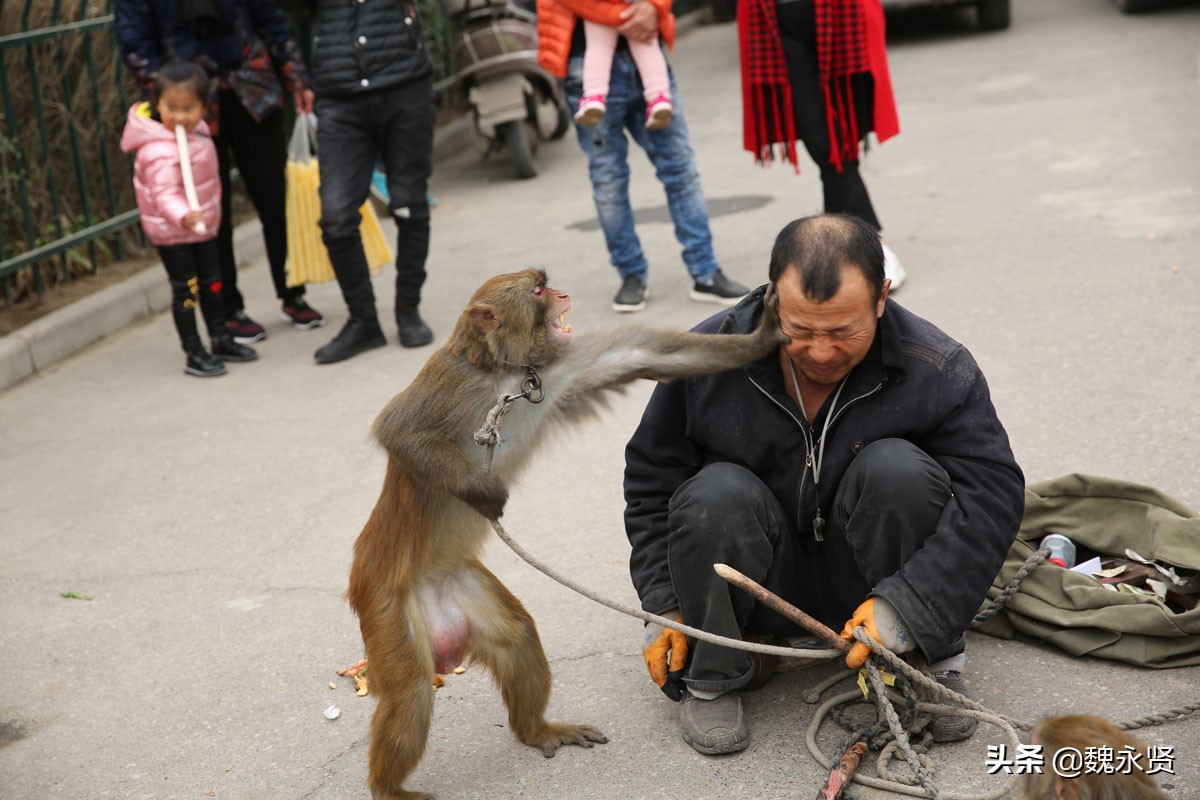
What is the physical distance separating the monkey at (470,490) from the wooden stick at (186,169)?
3199 mm

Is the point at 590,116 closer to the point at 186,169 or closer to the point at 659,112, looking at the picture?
the point at 659,112

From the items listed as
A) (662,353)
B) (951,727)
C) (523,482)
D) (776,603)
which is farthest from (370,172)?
(951,727)

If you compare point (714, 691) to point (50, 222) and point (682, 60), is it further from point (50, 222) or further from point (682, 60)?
point (682, 60)

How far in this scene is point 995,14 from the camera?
13.7m

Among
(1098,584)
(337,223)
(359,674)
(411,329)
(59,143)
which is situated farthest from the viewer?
(59,143)

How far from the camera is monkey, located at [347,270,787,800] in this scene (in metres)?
2.96

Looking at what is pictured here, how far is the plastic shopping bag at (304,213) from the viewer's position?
6742 mm

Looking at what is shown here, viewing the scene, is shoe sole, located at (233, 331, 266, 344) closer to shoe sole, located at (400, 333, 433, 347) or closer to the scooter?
shoe sole, located at (400, 333, 433, 347)

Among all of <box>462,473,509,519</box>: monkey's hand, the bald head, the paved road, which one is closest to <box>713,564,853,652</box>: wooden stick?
the paved road

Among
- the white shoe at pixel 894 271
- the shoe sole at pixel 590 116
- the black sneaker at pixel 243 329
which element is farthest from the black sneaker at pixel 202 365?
the white shoe at pixel 894 271

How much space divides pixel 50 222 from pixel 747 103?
Result: 4323 mm

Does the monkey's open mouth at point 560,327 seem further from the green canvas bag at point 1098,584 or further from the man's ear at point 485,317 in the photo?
the green canvas bag at point 1098,584

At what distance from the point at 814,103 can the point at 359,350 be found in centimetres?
247

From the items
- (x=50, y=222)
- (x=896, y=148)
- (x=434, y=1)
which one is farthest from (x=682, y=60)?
(x=50, y=222)
